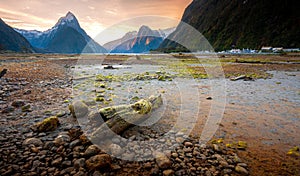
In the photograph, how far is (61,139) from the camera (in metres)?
4.00

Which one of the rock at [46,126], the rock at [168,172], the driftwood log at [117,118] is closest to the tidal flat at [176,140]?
the rock at [168,172]

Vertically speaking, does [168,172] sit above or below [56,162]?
below

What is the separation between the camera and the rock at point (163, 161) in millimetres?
3234

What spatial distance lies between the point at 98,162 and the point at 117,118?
5.13 ft

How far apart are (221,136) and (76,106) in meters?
4.94

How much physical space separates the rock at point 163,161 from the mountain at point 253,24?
10810cm

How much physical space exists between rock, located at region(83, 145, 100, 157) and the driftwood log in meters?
0.40

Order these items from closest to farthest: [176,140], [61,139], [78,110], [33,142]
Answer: [33,142]
[61,139]
[176,140]
[78,110]

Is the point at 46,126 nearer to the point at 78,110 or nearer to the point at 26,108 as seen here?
the point at 78,110

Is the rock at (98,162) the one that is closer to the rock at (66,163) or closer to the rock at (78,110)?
the rock at (66,163)

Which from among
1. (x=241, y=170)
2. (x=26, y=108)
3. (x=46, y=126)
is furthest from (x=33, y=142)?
(x=241, y=170)

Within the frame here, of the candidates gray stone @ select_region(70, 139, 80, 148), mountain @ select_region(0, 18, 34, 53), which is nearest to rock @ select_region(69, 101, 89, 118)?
gray stone @ select_region(70, 139, 80, 148)

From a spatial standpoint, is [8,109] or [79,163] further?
[8,109]

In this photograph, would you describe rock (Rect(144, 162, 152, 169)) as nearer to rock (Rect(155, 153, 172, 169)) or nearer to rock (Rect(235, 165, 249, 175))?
rock (Rect(155, 153, 172, 169))
